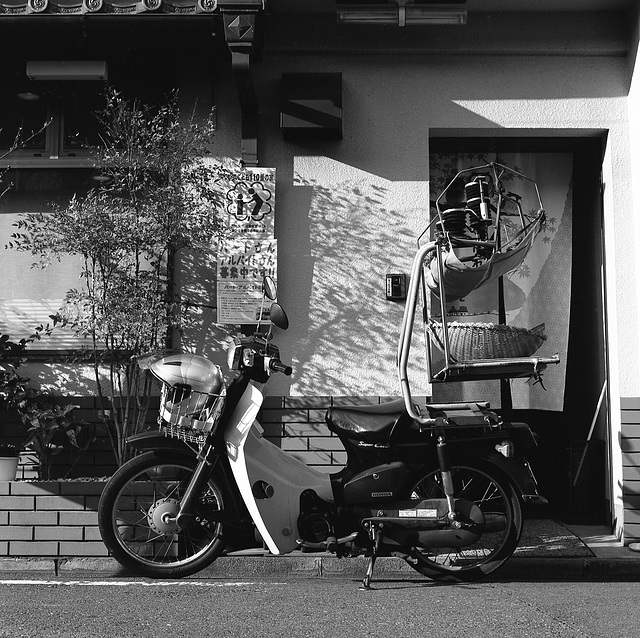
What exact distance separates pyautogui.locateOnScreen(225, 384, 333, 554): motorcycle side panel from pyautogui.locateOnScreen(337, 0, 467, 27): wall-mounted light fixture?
120 inches

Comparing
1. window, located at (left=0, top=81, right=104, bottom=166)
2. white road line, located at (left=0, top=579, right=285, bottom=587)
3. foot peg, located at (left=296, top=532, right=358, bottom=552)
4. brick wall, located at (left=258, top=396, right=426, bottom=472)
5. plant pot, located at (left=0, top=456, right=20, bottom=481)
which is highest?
window, located at (left=0, top=81, right=104, bottom=166)

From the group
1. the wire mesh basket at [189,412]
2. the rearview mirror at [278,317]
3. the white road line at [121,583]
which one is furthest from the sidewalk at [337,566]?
the rearview mirror at [278,317]

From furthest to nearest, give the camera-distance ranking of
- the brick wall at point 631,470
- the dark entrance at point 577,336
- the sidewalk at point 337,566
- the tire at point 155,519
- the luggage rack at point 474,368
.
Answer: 1. the dark entrance at point 577,336
2. the brick wall at point 631,470
3. the sidewalk at point 337,566
4. the luggage rack at point 474,368
5. the tire at point 155,519

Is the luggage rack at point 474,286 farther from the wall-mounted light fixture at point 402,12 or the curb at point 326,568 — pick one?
the wall-mounted light fixture at point 402,12

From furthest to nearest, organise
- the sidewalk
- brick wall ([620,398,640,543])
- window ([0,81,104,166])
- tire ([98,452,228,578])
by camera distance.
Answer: window ([0,81,104,166]), brick wall ([620,398,640,543]), the sidewalk, tire ([98,452,228,578])

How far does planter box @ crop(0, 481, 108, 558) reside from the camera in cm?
553

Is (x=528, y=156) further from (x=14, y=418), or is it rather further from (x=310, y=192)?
(x=14, y=418)

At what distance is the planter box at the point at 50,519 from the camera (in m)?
5.53

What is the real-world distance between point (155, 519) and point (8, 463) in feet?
5.04

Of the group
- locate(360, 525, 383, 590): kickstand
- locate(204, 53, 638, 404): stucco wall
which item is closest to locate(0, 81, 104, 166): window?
locate(204, 53, 638, 404): stucco wall

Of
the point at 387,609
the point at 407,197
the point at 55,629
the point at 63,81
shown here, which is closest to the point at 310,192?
the point at 407,197

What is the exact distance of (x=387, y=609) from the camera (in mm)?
4219

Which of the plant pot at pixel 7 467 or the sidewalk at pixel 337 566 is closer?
the sidewalk at pixel 337 566

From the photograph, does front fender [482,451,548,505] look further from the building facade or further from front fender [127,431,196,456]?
front fender [127,431,196,456]
